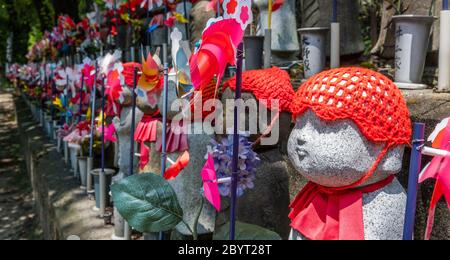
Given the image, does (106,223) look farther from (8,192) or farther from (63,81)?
(8,192)

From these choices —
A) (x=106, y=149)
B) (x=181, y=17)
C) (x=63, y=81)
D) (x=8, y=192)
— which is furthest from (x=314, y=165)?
(x=8, y=192)

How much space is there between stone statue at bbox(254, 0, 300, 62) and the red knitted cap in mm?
1734

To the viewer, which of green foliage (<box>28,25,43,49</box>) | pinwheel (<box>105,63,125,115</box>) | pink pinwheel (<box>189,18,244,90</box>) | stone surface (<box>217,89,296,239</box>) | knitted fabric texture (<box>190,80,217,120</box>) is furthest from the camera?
green foliage (<box>28,25,43,49</box>)

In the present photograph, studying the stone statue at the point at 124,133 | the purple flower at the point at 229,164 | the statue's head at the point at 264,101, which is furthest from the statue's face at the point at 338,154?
the stone statue at the point at 124,133

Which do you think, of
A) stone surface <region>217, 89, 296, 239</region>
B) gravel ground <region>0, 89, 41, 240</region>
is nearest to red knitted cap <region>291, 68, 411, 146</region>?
stone surface <region>217, 89, 296, 239</region>

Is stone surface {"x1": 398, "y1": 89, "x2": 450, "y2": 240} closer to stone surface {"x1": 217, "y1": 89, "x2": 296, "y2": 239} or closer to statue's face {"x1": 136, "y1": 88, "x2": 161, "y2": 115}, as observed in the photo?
stone surface {"x1": 217, "y1": 89, "x2": 296, "y2": 239}

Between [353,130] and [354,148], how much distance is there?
49 mm

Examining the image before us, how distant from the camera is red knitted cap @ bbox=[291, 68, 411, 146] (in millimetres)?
1248

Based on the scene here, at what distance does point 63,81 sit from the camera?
460 centimetres

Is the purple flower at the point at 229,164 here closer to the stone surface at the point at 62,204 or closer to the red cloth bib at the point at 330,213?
the red cloth bib at the point at 330,213

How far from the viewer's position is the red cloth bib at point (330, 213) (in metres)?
1.32

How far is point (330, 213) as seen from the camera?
1398mm

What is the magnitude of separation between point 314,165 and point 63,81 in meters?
3.82

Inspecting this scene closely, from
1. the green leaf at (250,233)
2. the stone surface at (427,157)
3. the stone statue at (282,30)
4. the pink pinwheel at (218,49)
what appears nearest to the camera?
the pink pinwheel at (218,49)
